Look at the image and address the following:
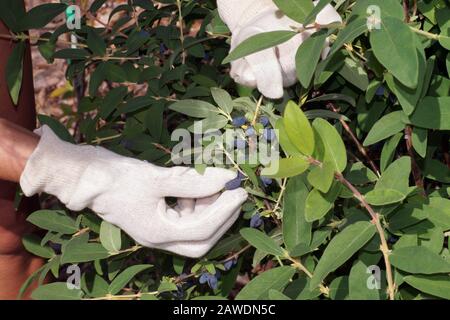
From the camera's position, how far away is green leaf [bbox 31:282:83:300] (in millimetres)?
1366

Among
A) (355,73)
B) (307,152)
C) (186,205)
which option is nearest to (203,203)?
(186,205)

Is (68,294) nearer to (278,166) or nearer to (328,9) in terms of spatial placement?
(278,166)

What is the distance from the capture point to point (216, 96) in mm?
1429

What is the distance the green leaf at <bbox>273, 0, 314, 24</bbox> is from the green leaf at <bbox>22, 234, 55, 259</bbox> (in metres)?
0.77

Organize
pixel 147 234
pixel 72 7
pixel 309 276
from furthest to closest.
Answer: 1. pixel 72 7
2. pixel 147 234
3. pixel 309 276

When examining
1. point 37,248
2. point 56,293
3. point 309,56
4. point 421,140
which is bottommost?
point 37,248

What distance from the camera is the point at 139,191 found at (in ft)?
4.91

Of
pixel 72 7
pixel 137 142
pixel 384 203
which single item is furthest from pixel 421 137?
pixel 72 7

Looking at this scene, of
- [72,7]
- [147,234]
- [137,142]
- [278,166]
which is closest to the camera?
[278,166]

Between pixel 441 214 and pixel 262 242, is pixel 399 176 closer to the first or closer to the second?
pixel 441 214

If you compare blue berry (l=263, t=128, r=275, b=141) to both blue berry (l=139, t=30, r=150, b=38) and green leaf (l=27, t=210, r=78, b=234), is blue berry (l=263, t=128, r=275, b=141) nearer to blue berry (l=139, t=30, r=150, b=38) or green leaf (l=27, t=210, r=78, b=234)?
green leaf (l=27, t=210, r=78, b=234)

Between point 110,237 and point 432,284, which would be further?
point 110,237

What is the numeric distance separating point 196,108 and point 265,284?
394 millimetres

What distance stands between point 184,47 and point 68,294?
622 millimetres
